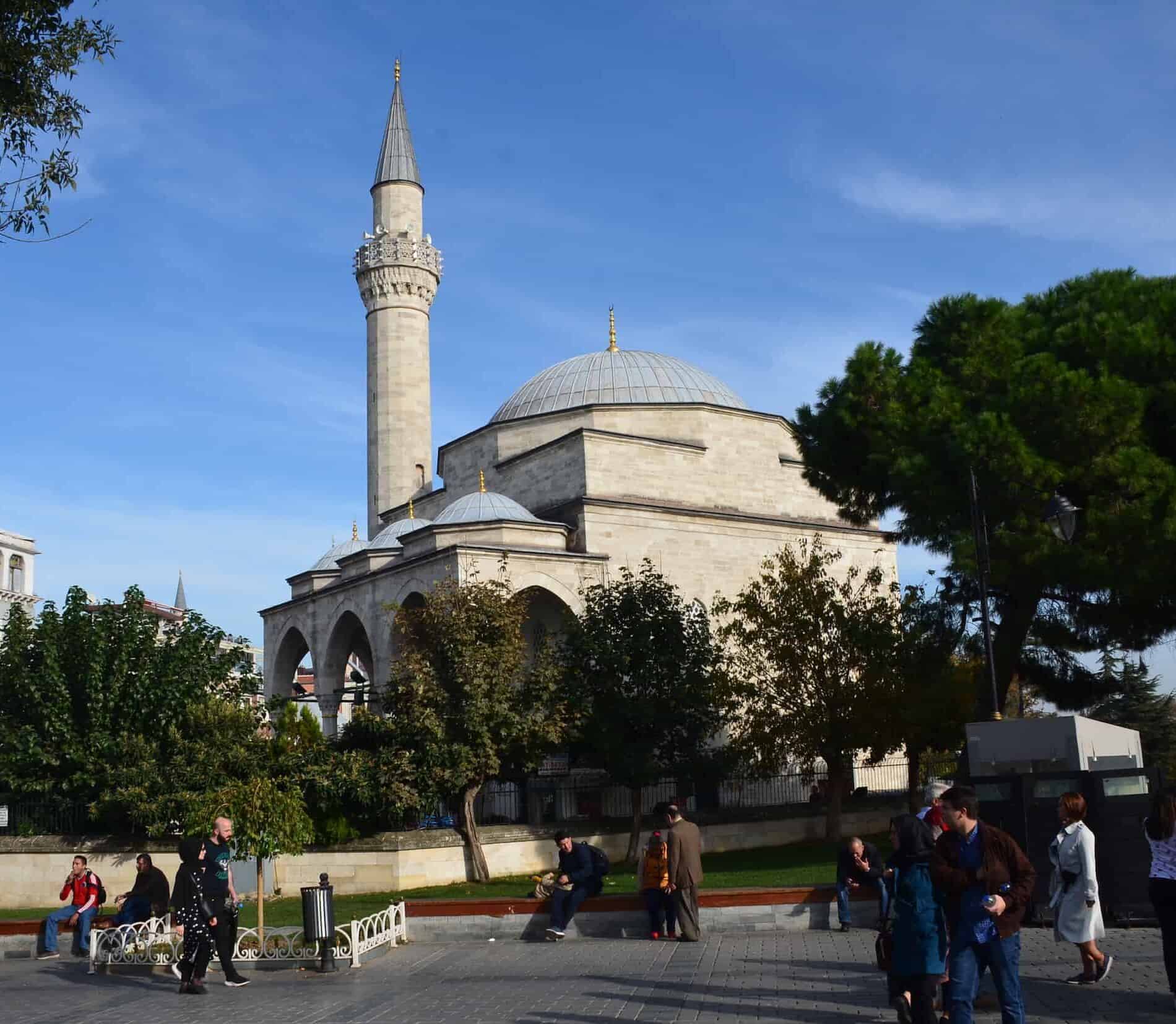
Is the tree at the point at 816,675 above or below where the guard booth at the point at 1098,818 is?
above

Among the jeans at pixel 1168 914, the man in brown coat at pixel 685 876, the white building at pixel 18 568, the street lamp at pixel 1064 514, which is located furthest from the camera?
the white building at pixel 18 568

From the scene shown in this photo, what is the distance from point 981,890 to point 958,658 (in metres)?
15.5

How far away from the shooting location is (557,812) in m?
18.9

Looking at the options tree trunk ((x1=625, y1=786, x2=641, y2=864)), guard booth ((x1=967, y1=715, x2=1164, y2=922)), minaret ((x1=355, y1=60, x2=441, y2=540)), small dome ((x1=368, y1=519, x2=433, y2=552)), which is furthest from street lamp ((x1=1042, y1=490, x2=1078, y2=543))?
minaret ((x1=355, y1=60, x2=441, y2=540))

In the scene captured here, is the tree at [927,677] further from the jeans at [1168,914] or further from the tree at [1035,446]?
the jeans at [1168,914]

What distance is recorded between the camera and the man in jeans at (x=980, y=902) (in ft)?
16.8

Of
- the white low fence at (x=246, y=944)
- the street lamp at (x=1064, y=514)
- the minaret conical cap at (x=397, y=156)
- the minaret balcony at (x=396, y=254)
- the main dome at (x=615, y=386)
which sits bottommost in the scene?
the white low fence at (x=246, y=944)

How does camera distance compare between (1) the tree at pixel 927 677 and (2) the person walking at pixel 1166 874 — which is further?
(1) the tree at pixel 927 677

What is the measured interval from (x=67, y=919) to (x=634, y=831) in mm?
8227

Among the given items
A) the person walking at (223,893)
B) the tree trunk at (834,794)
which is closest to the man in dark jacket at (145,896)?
the person walking at (223,893)

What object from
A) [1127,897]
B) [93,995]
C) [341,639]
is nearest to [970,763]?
[1127,897]

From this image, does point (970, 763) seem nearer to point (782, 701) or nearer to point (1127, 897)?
point (1127, 897)

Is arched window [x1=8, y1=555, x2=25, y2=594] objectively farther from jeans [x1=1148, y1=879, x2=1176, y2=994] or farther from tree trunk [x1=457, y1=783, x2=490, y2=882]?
jeans [x1=1148, y1=879, x2=1176, y2=994]

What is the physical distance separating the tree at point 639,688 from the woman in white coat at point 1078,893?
10539 millimetres
